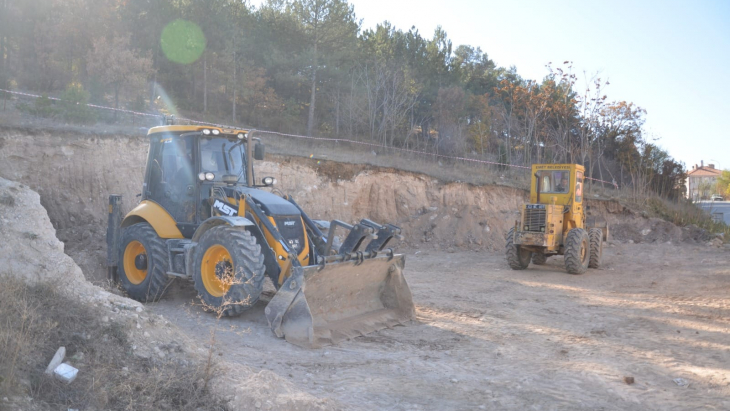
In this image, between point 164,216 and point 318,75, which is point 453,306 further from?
point 318,75

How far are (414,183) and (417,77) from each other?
1810 centimetres

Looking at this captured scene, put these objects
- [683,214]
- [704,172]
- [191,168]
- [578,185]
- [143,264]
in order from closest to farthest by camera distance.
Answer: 1. [191,168]
2. [143,264]
3. [578,185]
4. [683,214]
5. [704,172]

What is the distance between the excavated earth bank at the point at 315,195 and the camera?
1302cm

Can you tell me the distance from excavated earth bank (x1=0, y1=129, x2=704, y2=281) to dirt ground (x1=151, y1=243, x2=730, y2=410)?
5517mm

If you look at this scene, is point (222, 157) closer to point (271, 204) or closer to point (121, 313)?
point (271, 204)

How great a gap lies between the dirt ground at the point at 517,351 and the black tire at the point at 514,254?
2681 millimetres

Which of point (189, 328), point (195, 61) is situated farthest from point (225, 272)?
point (195, 61)

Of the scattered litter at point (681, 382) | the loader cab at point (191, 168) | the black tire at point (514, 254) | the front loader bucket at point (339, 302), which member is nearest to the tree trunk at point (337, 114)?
the black tire at point (514, 254)

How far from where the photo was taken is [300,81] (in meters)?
32.5

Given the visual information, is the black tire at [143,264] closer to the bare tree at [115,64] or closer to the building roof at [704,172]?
the bare tree at [115,64]

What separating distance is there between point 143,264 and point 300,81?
24.8 meters

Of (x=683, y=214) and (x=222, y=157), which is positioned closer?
(x=222, y=157)

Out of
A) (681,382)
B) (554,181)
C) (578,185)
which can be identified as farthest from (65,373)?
(578,185)

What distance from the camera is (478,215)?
66.6ft
